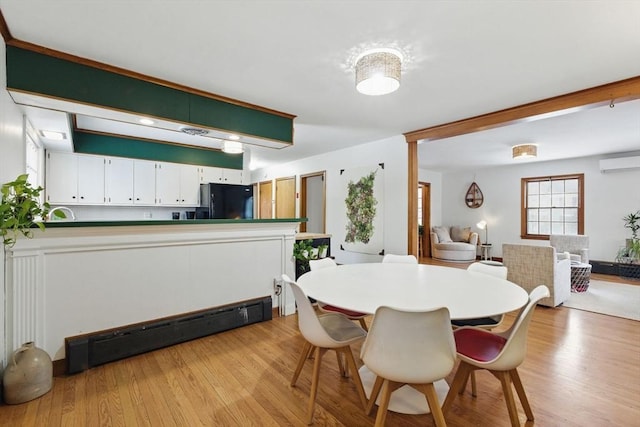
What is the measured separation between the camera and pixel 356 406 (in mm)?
1812

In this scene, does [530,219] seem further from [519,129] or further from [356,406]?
[356,406]

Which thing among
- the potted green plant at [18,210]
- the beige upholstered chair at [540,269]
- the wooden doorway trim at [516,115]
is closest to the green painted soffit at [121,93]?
the potted green plant at [18,210]

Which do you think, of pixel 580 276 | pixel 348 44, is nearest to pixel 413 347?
pixel 348 44

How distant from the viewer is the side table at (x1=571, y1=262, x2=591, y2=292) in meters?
4.49

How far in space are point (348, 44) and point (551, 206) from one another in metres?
7.08

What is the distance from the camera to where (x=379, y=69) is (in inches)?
81.1

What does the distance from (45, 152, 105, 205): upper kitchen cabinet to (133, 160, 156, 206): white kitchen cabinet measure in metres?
0.44

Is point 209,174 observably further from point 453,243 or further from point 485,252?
point 485,252

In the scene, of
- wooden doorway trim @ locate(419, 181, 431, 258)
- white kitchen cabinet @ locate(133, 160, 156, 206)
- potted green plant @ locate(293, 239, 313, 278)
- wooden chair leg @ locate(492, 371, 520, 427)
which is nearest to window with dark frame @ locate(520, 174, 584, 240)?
wooden doorway trim @ locate(419, 181, 431, 258)

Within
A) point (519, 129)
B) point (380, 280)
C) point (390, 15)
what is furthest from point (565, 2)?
point (519, 129)

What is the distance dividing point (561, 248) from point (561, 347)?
4.13m

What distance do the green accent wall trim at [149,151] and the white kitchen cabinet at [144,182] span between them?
143 millimetres

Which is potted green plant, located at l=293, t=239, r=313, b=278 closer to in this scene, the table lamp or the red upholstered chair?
the red upholstered chair

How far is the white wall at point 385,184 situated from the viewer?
4480mm
